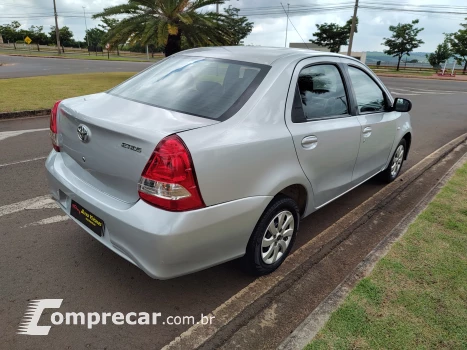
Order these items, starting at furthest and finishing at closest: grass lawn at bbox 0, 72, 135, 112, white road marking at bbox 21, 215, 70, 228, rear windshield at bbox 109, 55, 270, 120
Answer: grass lawn at bbox 0, 72, 135, 112 < white road marking at bbox 21, 215, 70, 228 < rear windshield at bbox 109, 55, 270, 120

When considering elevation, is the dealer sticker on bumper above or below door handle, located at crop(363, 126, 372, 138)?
below

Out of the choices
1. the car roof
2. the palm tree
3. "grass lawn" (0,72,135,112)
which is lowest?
"grass lawn" (0,72,135,112)

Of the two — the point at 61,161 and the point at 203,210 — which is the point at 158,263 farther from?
the point at 61,161

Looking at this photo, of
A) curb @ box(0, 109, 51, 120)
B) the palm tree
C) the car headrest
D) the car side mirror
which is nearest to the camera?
the car headrest

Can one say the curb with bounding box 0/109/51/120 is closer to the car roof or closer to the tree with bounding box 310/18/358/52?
the car roof

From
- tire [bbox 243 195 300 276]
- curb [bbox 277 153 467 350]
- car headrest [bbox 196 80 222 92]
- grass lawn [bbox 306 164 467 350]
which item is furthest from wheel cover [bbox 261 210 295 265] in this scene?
car headrest [bbox 196 80 222 92]

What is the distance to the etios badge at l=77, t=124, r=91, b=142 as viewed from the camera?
2.39 metres

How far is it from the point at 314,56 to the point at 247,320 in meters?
2.12

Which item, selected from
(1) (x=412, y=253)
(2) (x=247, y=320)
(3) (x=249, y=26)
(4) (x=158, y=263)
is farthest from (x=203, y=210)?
(3) (x=249, y=26)

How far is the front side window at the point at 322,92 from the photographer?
2.87 metres

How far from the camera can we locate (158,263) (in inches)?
82.5

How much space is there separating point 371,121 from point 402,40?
1951 inches

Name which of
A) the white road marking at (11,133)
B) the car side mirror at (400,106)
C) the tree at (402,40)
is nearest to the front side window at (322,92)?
the car side mirror at (400,106)

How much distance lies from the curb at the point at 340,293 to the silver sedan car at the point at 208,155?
511 millimetres
